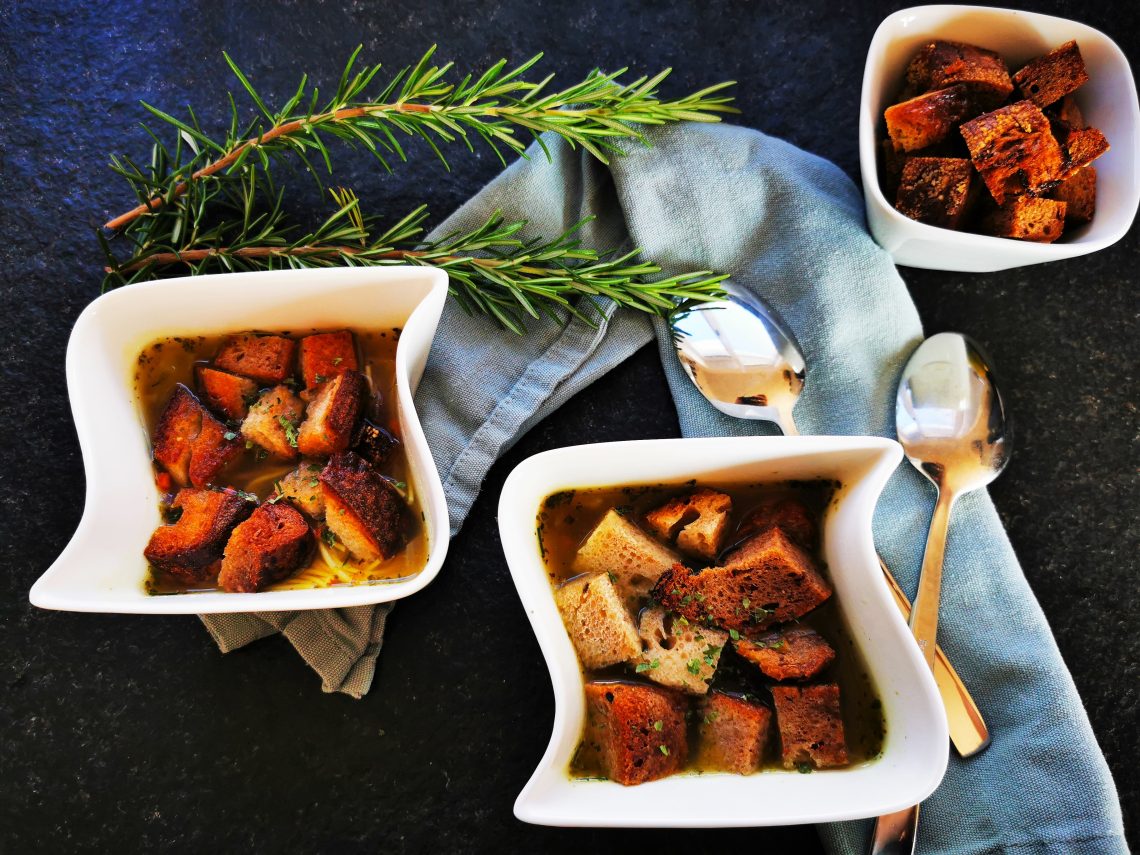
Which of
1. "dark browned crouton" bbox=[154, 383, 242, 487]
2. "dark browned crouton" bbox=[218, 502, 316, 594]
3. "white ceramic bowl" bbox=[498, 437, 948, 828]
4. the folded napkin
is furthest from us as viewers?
the folded napkin

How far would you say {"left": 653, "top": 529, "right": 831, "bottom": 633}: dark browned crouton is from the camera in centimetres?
152

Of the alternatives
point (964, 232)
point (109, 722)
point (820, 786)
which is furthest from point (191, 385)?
point (964, 232)

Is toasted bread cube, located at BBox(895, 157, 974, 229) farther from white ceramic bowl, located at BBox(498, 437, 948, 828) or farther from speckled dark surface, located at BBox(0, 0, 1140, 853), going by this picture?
white ceramic bowl, located at BBox(498, 437, 948, 828)

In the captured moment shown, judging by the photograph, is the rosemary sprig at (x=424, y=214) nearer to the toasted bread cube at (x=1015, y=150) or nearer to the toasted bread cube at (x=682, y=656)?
the toasted bread cube at (x=1015, y=150)

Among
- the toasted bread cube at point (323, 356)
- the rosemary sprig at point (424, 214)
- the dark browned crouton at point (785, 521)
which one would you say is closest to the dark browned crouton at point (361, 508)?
the toasted bread cube at point (323, 356)

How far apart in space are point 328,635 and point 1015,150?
5.44ft

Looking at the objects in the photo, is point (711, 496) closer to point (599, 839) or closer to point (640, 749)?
point (640, 749)

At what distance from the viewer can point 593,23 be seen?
6.37 feet

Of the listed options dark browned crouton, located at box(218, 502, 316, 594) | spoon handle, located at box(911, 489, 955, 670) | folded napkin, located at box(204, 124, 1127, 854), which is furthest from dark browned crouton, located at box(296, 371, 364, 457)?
spoon handle, located at box(911, 489, 955, 670)

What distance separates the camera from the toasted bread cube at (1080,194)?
169 centimetres

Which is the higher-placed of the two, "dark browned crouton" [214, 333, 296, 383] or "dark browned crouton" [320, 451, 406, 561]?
"dark browned crouton" [214, 333, 296, 383]

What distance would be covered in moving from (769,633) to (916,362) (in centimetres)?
67

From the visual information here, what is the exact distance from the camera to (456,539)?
1837mm

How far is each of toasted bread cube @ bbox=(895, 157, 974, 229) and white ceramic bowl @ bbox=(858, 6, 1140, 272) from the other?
0.04 m
